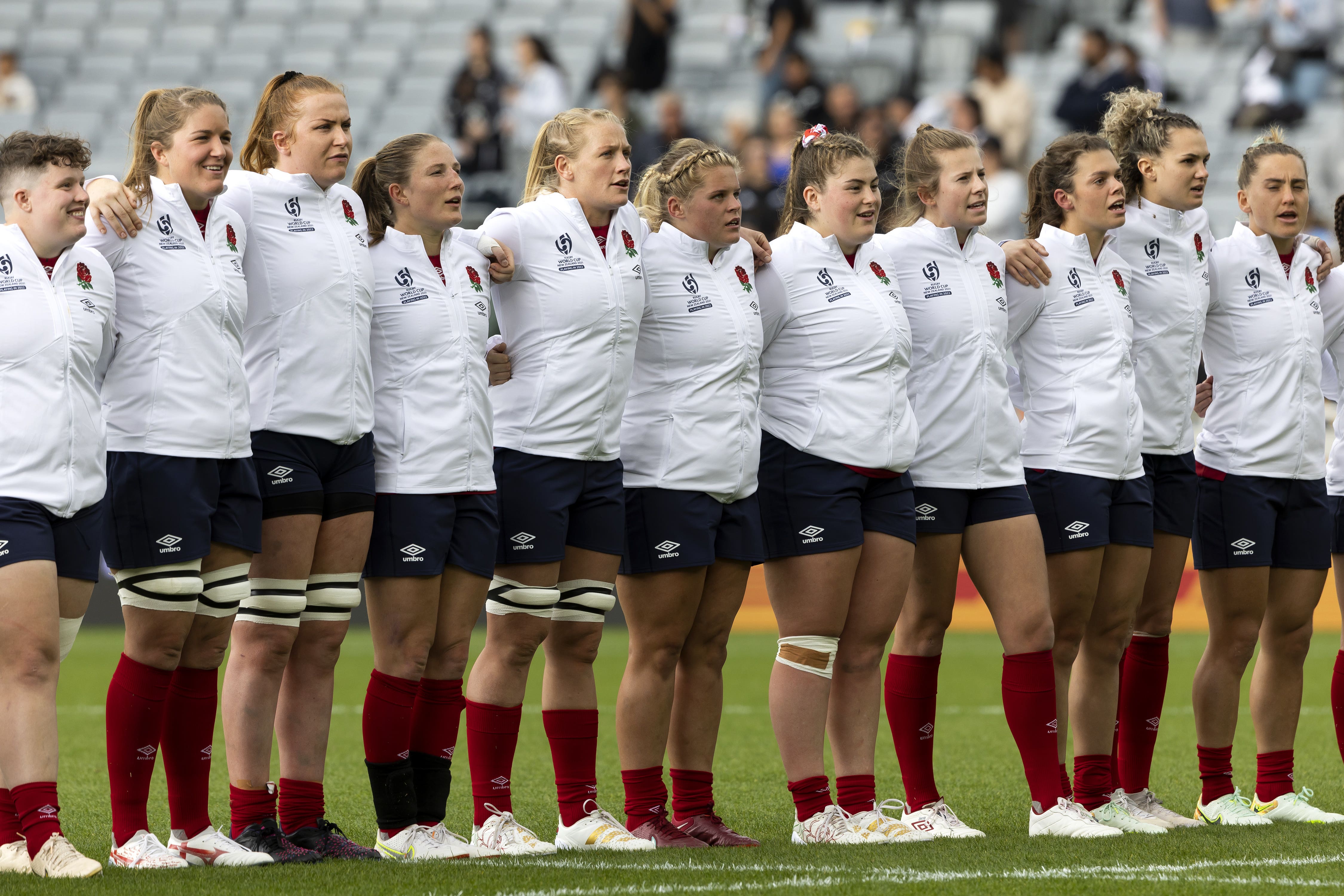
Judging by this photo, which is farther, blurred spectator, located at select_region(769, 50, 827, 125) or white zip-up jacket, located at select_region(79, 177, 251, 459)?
blurred spectator, located at select_region(769, 50, 827, 125)

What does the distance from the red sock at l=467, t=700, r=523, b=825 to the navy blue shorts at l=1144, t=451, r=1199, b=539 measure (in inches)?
94.9

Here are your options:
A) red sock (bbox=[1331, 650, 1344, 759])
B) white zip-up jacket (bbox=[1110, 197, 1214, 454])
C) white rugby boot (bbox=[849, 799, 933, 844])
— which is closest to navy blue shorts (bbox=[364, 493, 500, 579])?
white rugby boot (bbox=[849, 799, 933, 844])

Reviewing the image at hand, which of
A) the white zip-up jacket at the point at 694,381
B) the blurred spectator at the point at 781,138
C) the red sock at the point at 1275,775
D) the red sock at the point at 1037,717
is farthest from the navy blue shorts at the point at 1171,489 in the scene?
the blurred spectator at the point at 781,138

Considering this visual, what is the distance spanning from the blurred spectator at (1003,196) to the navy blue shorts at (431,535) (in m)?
10.6

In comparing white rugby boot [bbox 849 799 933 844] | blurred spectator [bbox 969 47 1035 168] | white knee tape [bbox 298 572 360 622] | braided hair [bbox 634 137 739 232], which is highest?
blurred spectator [bbox 969 47 1035 168]

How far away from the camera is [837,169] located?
19.4 ft

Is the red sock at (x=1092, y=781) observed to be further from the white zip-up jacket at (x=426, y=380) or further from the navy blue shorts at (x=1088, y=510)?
the white zip-up jacket at (x=426, y=380)

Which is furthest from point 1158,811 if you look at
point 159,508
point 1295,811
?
point 159,508

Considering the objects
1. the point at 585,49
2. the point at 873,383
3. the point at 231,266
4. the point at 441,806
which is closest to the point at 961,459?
the point at 873,383

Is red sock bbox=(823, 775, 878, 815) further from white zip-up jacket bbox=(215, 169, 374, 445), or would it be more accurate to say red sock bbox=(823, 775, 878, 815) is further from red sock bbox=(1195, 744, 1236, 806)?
white zip-up jacket bbox=(215, 169, 374, 445)

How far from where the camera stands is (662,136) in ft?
51.3

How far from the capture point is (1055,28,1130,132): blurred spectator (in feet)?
51.3

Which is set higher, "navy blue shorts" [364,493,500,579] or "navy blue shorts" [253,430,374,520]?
"navy blue shorts" [253,430,374,520]

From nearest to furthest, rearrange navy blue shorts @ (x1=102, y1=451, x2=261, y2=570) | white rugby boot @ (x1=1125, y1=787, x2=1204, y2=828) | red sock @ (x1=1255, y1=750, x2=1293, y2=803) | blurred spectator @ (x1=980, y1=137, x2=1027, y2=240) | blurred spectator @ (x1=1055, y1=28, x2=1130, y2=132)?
navy blue shorts @ (x1=102, y1=451, x2=261, y2=570)
white rugby boot @ (x1=1125, y1=787, x2=1204, y2=828)
red sock @ (x1=1255, y1=750, x2=1293, y2=803)
blurred spectator @ (x1=980, y1=137, x2=1027, y2=240)
blurred spectator @ (x1=1055, y1=28, x2=1130, y2=132)
